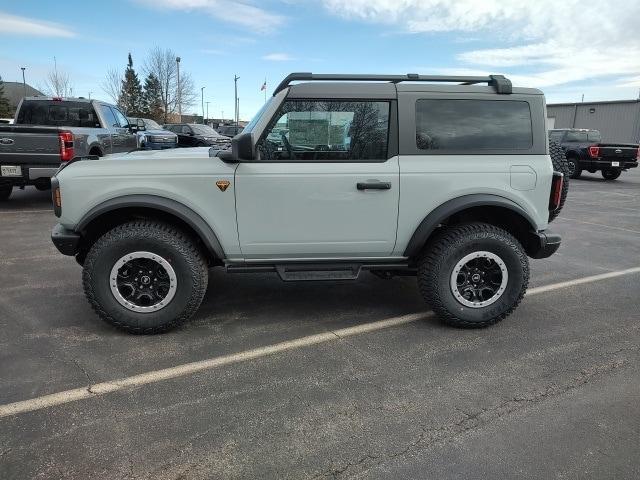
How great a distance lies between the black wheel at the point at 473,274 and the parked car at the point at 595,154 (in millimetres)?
13642

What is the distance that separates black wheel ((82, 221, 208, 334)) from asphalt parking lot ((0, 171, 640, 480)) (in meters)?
0.19

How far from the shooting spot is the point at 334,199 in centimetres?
381

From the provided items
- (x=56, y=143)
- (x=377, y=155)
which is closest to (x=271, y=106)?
(x=377, y=155)

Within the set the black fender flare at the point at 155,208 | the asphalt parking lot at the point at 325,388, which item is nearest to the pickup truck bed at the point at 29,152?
the asphalt parking lot at the point at 325,388

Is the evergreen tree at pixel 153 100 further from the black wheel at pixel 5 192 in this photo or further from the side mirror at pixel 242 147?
the side mirror at pixel 242 147

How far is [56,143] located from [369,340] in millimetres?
6799

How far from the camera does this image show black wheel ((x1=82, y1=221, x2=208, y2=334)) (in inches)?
146

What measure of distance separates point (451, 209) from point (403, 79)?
112 centimetres

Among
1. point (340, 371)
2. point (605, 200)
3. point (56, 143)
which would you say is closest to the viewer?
point (340, 371)

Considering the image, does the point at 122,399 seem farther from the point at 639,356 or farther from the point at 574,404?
the point at 639,356

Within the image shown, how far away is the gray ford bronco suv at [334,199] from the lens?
12.2 ft

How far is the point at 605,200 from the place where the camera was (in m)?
12.3

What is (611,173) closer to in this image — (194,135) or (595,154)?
(595,154)

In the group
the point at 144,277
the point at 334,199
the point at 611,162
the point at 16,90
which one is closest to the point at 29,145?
the point at 144,277
